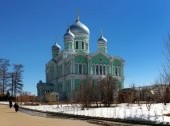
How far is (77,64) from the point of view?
80188 millimetres

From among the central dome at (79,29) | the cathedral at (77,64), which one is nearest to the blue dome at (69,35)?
the cathedral at (77,64)

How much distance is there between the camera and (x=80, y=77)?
261 feet

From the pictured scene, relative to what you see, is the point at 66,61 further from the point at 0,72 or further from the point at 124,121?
the point at 124,121

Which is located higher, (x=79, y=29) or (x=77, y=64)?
(x=79, y=29)

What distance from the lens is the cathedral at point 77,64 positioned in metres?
79.8

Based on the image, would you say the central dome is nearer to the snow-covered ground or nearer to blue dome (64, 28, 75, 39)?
blue dome (64, 28, 75, 39)

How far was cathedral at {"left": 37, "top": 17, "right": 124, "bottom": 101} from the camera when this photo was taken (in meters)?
79.8

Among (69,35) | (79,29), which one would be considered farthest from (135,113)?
(79,29)

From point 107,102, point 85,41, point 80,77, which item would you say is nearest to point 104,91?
point 107,102

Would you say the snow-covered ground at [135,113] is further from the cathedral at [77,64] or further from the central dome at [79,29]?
the central dome at [79,29]

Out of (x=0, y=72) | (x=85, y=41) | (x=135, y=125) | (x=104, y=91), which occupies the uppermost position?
(x=85, y=41)

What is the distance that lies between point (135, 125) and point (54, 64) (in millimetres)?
72915

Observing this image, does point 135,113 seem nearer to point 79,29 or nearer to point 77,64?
point 77,64

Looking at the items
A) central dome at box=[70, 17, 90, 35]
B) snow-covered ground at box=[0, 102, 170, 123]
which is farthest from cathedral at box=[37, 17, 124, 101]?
snow-covered ground at box=[0, 102, 170, 123]
